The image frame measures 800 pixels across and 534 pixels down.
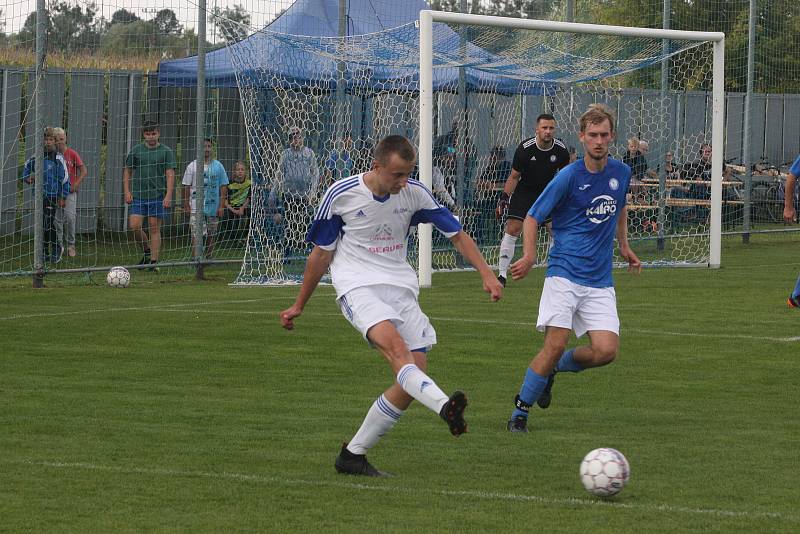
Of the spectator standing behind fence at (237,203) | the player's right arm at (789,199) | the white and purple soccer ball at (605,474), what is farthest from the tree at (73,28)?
the white and purple soccer ball at (605,474)

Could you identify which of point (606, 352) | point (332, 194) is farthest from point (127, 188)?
point (332, 194)

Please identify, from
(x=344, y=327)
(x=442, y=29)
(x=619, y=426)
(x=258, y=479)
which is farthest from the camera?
(x=442, y=29)

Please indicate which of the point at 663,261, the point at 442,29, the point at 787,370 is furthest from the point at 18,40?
the point at 787,370

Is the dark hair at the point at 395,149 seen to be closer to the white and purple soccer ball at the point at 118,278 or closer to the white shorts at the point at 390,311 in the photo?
the white shorts at the point at 390,311

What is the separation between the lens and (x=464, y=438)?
7.99 metres

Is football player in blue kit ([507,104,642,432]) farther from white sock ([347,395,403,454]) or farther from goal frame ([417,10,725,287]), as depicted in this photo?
goal frame ([417,10,725,287])

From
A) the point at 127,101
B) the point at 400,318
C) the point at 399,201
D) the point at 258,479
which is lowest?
the point at 258,479

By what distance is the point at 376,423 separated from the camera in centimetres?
686

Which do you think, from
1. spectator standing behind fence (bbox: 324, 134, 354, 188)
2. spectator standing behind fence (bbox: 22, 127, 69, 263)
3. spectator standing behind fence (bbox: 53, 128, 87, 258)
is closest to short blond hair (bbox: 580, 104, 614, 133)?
spectator standing behind fence (bbox: 324, 134, 354, 188)

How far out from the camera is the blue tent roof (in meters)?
18.4

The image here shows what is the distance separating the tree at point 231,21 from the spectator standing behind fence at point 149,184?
5.29 ft

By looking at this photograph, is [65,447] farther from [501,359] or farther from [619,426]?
[501,359]

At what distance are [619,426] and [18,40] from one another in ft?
42.8

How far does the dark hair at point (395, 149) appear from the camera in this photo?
677 cm
